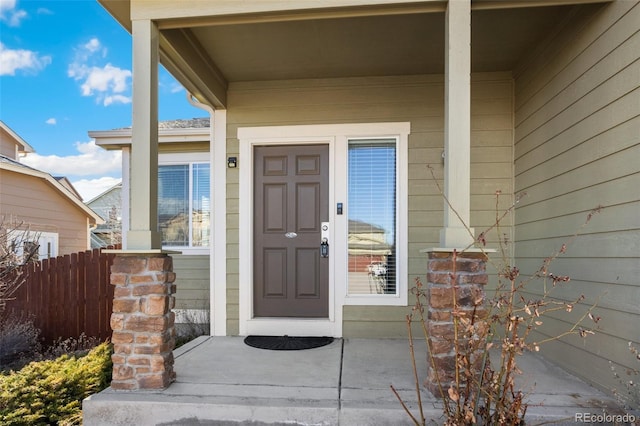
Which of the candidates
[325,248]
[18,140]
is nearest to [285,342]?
[325,248]

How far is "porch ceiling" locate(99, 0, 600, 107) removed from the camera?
2684mm

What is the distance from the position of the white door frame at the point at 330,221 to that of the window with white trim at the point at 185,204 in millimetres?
1730

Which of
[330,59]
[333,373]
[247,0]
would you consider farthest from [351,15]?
[333,373]

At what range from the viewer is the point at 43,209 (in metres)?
8.51

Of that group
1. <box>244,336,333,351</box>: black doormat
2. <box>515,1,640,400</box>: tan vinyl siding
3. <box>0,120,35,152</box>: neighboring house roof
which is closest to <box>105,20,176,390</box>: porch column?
<box>244,336,333,351</box>: black doormat

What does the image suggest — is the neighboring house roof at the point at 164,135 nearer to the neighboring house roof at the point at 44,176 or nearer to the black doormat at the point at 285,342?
the neighboring house roof at the point at 44,176

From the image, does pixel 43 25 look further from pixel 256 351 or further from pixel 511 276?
pixel 511 276

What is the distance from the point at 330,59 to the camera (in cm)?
362

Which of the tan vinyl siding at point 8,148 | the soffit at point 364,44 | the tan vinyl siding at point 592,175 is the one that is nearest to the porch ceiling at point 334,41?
the soffit at point 364,44

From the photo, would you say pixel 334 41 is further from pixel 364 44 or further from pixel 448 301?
pixel 448 301

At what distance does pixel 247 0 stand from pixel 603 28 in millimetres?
2313

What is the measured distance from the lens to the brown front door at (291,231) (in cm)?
402

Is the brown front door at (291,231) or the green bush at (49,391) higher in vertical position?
the brown front door at (291,231)

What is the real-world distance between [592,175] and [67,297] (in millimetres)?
5792
